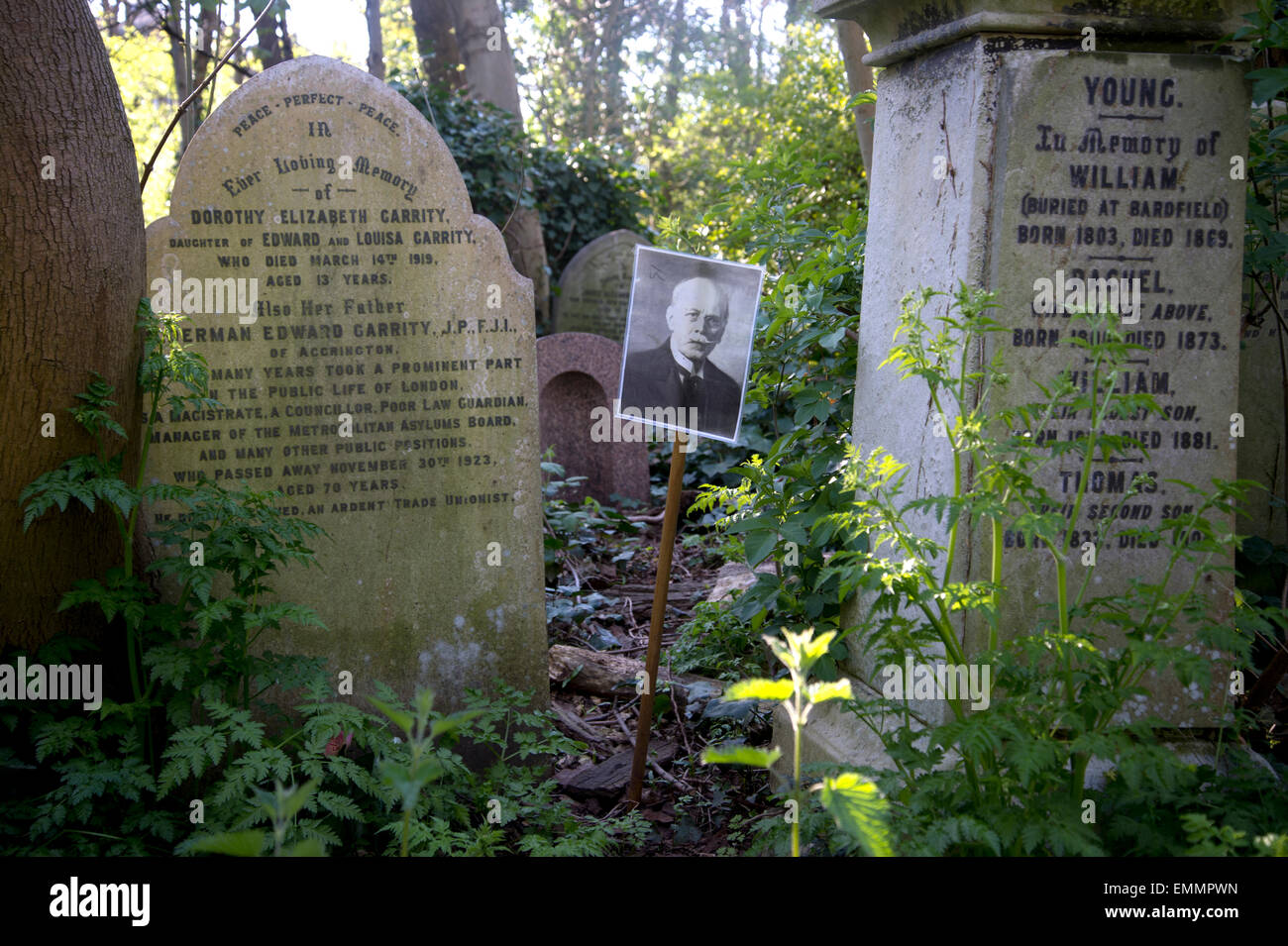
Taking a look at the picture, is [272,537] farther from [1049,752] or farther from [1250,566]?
[1250,566]

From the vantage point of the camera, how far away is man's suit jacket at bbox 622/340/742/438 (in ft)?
10.5

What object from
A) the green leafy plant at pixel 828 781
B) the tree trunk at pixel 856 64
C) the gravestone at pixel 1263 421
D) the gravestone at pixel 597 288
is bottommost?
the green leafy plant at pixel 828 781

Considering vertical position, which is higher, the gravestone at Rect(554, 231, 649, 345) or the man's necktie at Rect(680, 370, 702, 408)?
the gravestone at Rect(554, 231, 649, 345)

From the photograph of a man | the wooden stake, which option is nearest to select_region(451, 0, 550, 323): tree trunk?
Result: the photograph of a man

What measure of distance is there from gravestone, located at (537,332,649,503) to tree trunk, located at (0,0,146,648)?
14.1 feet

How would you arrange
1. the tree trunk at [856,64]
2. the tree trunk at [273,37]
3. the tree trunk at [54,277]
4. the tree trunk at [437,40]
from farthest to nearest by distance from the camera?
1. the tree trunk at [437,40]
2. the tree trunk at [856,64]
3. the tree trunk at [273,37]
4. the tree trunk at [54,277]

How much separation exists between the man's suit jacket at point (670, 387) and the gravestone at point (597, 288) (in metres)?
6.60

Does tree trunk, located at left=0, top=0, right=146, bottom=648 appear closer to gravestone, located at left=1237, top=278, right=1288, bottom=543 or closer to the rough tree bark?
gravestone, located at left=1237, top=278, right=1288, bottom=543

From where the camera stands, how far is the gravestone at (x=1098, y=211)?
271 centimetres

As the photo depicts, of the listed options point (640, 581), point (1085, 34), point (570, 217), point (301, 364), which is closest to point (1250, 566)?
point (1085, 34)

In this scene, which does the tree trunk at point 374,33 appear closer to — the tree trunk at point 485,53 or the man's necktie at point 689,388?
the tree trunk at point 485,53

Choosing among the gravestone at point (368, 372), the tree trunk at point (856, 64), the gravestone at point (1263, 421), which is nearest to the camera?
→ the gravestone at point (368, 372)

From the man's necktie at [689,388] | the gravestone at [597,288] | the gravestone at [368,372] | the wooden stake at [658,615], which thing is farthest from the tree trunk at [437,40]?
the wooden stake at [658,615]

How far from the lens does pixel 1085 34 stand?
2.72m
